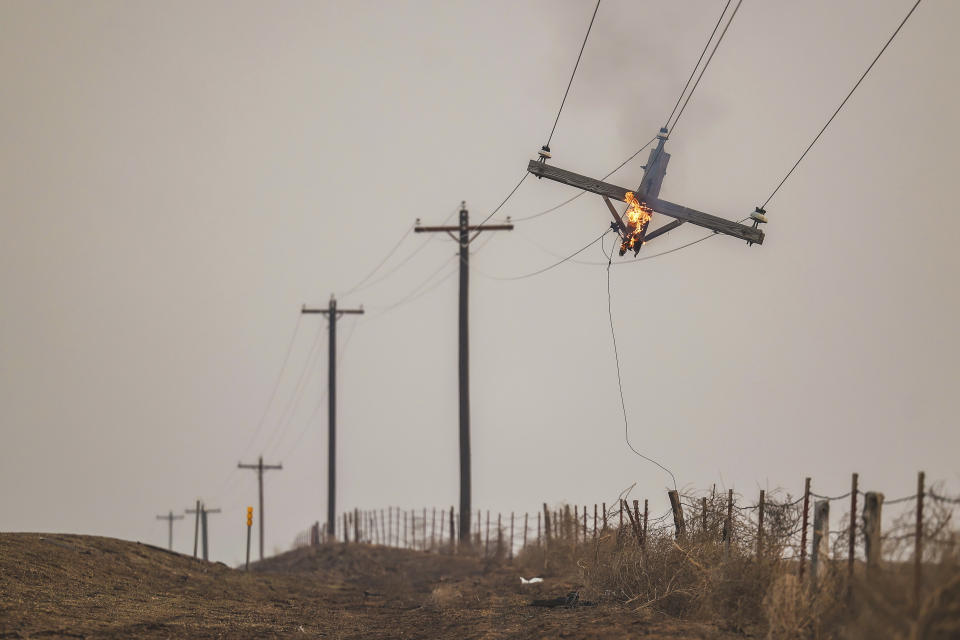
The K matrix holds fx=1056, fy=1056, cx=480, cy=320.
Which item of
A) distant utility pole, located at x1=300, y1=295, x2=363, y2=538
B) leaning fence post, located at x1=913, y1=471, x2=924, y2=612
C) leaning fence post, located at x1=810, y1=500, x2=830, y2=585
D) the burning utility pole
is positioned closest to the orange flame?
the burning utility pole

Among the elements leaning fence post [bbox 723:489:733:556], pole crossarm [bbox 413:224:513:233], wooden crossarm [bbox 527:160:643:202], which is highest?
pole crossarm [bbox 413:224:513:233]

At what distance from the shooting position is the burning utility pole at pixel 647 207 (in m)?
20.1

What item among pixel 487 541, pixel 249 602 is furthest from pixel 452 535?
pixel 249 602

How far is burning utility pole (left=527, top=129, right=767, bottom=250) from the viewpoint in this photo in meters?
20.1

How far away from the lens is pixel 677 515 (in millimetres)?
17562

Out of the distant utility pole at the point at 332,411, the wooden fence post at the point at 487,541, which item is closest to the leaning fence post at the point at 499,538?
the wooden fence post at the point at 487,541

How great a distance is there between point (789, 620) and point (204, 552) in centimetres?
5842

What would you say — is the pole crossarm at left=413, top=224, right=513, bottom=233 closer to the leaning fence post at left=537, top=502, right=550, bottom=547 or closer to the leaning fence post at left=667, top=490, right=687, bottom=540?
the leaning fence post at left=537, top=502, right=550, bottom=547

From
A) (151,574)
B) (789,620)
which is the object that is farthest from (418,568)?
(789,620)

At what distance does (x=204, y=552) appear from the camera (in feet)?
214

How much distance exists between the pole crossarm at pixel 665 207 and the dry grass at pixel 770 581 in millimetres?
5985

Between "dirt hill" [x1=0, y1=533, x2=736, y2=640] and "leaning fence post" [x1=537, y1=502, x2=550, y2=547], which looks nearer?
"dirt hill" [x1=0, y1=533, x2=736, y2=640]

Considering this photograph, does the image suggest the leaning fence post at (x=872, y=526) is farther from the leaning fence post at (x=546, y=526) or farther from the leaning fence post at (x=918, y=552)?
the leaning fence post at (x=546, y=526)

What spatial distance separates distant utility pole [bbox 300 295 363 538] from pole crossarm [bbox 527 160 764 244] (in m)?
30.5
